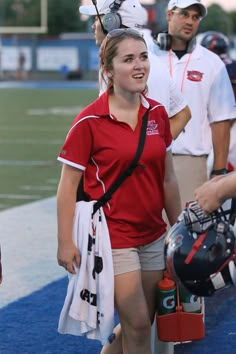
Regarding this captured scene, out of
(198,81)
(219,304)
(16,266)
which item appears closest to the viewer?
(198,81)

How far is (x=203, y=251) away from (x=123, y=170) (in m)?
0.78

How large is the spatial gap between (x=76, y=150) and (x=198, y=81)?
1.82 m

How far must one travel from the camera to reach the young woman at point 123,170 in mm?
4363

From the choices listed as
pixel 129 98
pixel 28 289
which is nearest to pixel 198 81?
pixel 129 98

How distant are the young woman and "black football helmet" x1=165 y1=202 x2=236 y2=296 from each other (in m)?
0.61

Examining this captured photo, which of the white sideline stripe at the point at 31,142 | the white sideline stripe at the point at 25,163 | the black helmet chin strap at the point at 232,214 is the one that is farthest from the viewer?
the white sideline stripe at the point at 31,142

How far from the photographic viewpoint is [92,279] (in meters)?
4.34

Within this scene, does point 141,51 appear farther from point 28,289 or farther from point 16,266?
point 16,266

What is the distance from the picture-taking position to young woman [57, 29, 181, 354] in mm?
4363

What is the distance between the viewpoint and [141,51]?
4445 mm

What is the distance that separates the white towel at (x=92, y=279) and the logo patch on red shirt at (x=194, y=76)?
182cm

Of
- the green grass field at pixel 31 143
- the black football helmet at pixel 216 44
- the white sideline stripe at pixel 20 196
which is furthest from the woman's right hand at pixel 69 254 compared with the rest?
the white sideline stripe at pixel 20 196

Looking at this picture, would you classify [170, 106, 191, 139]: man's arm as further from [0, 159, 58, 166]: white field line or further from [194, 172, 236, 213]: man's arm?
Answer: [0, 159, 58, 166]: white field line

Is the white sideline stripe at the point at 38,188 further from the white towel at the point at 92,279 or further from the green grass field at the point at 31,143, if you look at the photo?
the white towel at the point at 92,279
